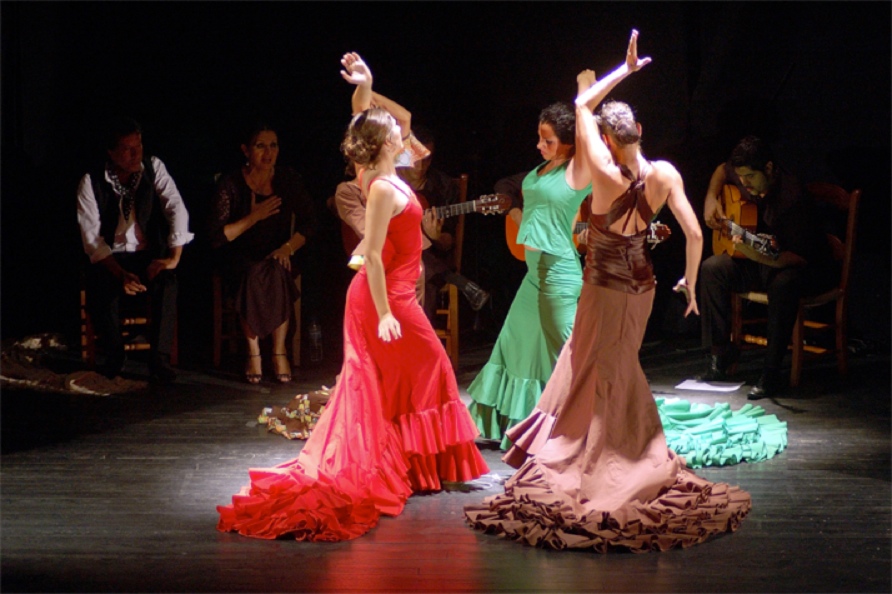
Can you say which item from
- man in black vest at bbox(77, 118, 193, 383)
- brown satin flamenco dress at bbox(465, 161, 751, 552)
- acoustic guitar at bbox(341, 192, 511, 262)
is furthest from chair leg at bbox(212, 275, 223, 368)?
brown satin flamenco dress at bbox(465, 161, 751, 552)

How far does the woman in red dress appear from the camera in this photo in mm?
3988

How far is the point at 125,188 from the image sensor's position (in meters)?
6.50

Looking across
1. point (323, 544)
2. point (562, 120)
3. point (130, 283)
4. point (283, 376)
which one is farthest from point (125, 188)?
point (323, 544)

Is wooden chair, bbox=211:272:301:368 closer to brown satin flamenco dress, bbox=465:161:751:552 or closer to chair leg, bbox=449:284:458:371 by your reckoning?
chair leg, bbox=449:284:458:371

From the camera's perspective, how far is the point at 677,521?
12.6 feet

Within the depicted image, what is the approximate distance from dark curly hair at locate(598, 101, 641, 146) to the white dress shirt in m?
3.30

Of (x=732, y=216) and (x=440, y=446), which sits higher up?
(x=732, y=216)

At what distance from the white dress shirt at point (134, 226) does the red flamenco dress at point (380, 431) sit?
2.55 metres

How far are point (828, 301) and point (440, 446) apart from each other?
A: 3047 millimetres

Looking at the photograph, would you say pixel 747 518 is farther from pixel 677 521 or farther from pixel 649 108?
pixel 649 108

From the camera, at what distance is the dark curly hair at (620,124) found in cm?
388

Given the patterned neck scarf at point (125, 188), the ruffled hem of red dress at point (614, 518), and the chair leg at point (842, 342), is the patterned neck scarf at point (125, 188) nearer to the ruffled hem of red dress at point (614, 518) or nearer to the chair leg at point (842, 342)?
the ruffled hem of red dress at point (614, 518)

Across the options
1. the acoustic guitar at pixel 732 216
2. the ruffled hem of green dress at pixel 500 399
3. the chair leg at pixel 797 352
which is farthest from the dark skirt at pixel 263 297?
the chair leg at pixel 797 352

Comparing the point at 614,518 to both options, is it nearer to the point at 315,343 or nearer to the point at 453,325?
the point at 453,325
